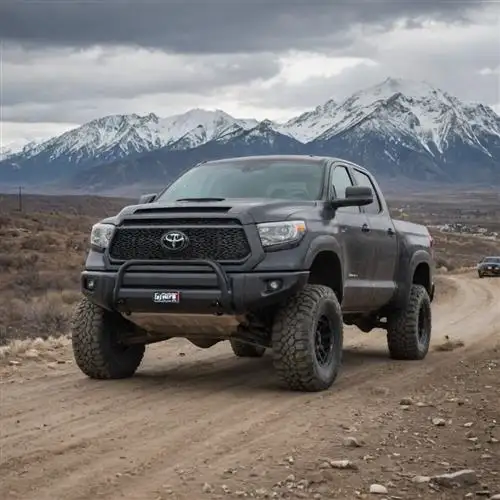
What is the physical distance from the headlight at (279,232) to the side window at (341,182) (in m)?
1.32

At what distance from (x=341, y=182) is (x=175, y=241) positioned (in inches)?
92.9

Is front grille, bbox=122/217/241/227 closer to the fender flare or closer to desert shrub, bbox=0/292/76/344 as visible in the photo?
the fender flare

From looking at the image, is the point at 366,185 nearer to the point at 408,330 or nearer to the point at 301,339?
the point at 408,330

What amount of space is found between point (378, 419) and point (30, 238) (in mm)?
39546

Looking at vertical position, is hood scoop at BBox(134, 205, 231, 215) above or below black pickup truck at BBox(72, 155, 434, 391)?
above

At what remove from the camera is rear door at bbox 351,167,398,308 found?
988 cm

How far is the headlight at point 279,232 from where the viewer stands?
313 inches

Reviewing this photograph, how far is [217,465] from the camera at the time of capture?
571 centimetres

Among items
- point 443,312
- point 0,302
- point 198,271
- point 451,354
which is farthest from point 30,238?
point 198,271

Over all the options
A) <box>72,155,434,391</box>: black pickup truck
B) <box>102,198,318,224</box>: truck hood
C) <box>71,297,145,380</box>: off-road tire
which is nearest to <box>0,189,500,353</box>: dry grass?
<box>71,297,145,380</box>: off-road tire

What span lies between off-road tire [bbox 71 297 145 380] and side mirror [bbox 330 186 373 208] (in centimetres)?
223

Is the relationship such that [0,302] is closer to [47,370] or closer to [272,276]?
[47,370]

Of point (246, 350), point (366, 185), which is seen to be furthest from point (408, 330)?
point (246, 350)

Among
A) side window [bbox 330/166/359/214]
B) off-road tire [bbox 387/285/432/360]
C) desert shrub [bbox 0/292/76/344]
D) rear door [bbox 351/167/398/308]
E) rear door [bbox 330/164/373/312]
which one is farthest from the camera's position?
desert shrub [bbox 0/292/76/344]
